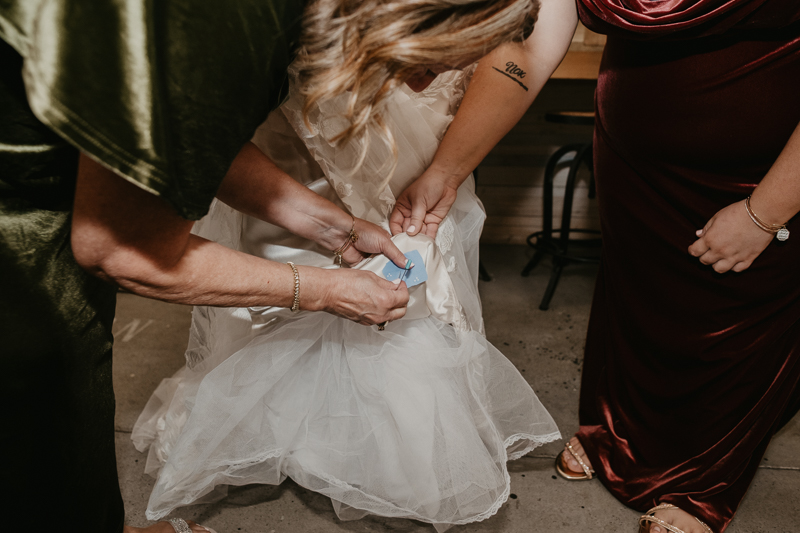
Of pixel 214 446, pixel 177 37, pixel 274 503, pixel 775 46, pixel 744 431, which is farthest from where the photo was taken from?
pixel 274 503

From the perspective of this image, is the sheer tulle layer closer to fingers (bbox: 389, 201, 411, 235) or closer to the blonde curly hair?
fingers (bbox: 389, 201, 411, 235)

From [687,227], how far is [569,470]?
0.72m

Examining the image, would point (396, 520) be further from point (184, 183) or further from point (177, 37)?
point (177, 37)

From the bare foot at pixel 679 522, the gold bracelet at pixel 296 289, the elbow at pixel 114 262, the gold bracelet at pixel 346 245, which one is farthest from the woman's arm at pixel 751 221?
the elbow at pixel 114 262

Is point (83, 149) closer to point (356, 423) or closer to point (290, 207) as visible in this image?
point (290, 207)

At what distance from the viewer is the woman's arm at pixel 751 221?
0.95 metres

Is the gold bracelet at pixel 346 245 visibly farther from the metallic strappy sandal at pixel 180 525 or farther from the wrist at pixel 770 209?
the wrist at pixel 770 209

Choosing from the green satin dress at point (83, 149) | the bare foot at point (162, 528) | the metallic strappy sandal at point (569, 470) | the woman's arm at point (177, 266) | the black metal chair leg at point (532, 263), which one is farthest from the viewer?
the black metal chair leg at point (532, 263)

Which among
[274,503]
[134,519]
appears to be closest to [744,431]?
[274,503]

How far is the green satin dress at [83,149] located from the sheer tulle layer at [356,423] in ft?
0.80

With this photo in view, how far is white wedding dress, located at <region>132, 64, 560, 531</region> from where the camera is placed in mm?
1105

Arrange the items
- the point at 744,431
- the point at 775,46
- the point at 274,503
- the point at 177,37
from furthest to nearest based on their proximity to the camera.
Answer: the point at 274,503 < the point at 744,431 < the point at 775,46 < the point at 177,37

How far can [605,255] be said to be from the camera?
136cm

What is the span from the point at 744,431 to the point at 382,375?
0.85 metres
